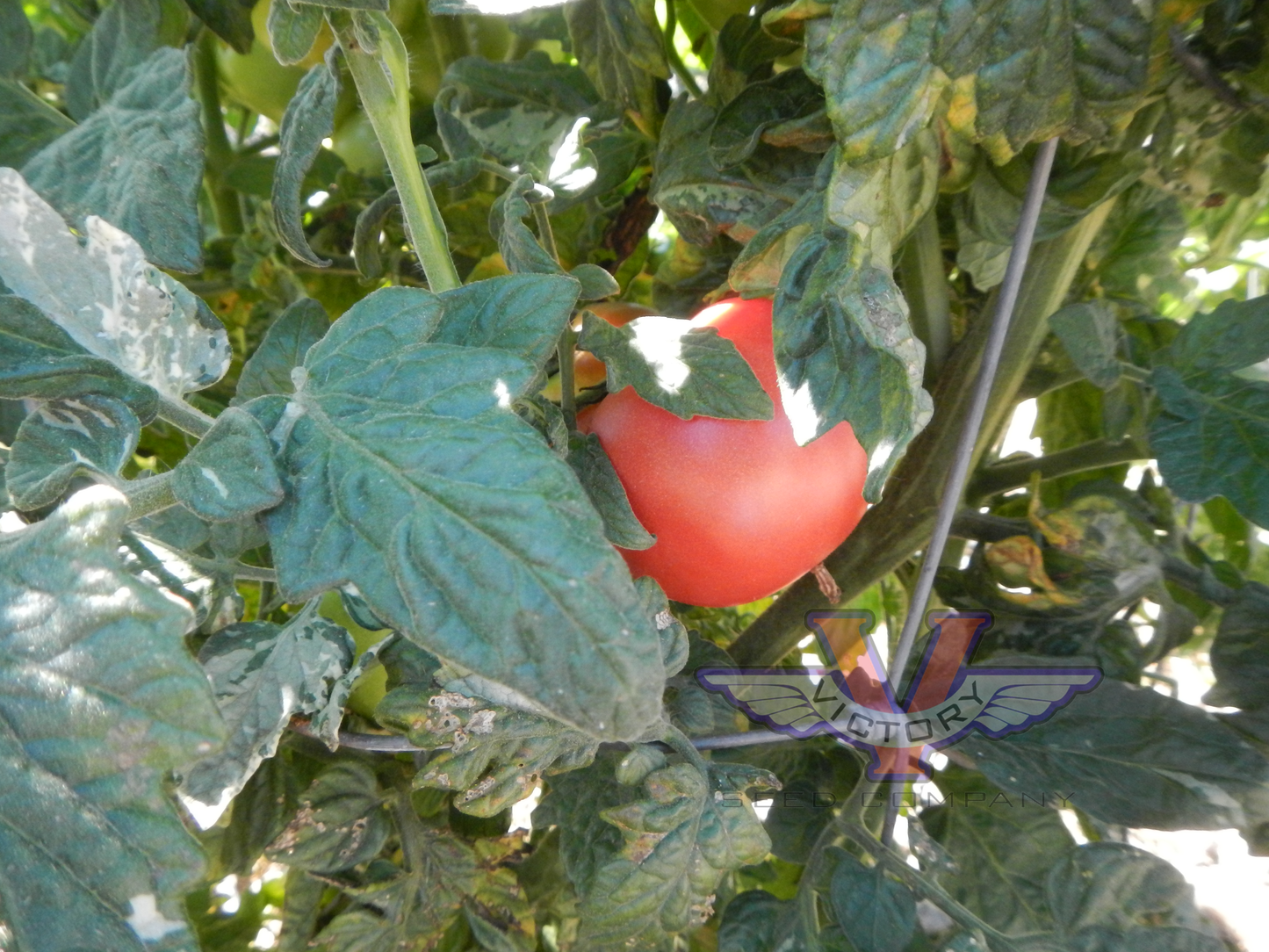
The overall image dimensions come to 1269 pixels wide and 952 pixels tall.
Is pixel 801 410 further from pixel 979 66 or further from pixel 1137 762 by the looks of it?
pixel 1137 762

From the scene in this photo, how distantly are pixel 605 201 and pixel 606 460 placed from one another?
33cm

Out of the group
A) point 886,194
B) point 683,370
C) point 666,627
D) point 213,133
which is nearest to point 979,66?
point 886,194

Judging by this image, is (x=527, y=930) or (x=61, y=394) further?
(x=527, y=930)

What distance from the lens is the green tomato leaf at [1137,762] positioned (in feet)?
1.64

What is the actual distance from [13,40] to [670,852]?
66 centimetres

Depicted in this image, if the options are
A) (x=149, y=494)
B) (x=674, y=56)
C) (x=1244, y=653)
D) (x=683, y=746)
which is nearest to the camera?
(x=149, y=494)

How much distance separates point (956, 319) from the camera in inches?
24.6

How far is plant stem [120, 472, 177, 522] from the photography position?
34 cm

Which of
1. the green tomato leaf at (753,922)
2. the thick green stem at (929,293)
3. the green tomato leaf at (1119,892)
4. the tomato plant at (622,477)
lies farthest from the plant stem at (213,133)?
the green tomato leaf at (1119,892)

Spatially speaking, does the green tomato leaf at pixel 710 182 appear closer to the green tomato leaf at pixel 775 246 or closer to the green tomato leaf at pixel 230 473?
the green tomato leaf at pixel 775 246

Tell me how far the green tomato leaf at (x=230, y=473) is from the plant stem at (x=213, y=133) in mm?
478

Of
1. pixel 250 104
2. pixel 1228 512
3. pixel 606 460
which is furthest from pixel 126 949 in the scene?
pixel 1228 512

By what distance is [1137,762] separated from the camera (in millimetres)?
525

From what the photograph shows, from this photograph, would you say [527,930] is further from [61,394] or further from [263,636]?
[61,394]
